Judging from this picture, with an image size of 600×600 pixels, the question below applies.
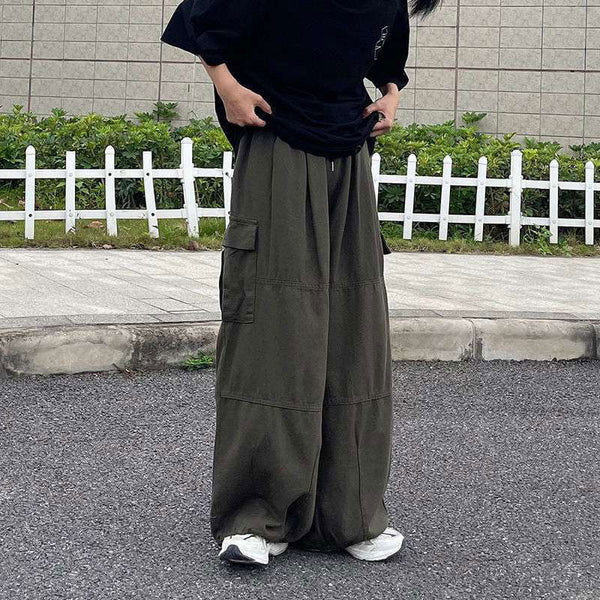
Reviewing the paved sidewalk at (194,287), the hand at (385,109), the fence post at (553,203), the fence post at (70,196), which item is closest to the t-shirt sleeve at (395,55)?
the hand at (385,109)

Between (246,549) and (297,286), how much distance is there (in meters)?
0.65

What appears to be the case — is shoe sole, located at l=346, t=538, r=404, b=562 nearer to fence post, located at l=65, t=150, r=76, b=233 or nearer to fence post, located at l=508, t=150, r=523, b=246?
fence post, located at l=65, t=150, r=76, b=233

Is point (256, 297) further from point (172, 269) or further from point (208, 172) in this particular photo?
point (208, 172)

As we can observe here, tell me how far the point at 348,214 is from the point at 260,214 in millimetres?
244

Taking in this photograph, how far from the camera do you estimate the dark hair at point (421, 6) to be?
2904 millimetres

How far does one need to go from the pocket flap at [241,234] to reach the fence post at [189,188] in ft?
24.1

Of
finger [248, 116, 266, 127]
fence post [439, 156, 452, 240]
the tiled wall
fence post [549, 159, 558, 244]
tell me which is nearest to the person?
finger [248, 116, 266, 127]

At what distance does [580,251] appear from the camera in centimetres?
1034

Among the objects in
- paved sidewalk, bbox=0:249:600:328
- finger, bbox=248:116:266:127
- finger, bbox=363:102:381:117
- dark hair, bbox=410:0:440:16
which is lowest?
paved sidewalk, bbox=0:249:600:328

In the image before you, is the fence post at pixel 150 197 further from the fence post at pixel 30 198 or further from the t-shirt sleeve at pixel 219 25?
the t-shirt sleeve at pixel 219 25

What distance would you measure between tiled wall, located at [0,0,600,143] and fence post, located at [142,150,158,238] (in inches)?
155

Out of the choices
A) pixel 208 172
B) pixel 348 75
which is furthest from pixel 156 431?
pixel 208 172

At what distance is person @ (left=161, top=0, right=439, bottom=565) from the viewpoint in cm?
257

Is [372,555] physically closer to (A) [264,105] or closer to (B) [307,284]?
(B) [307,284]
